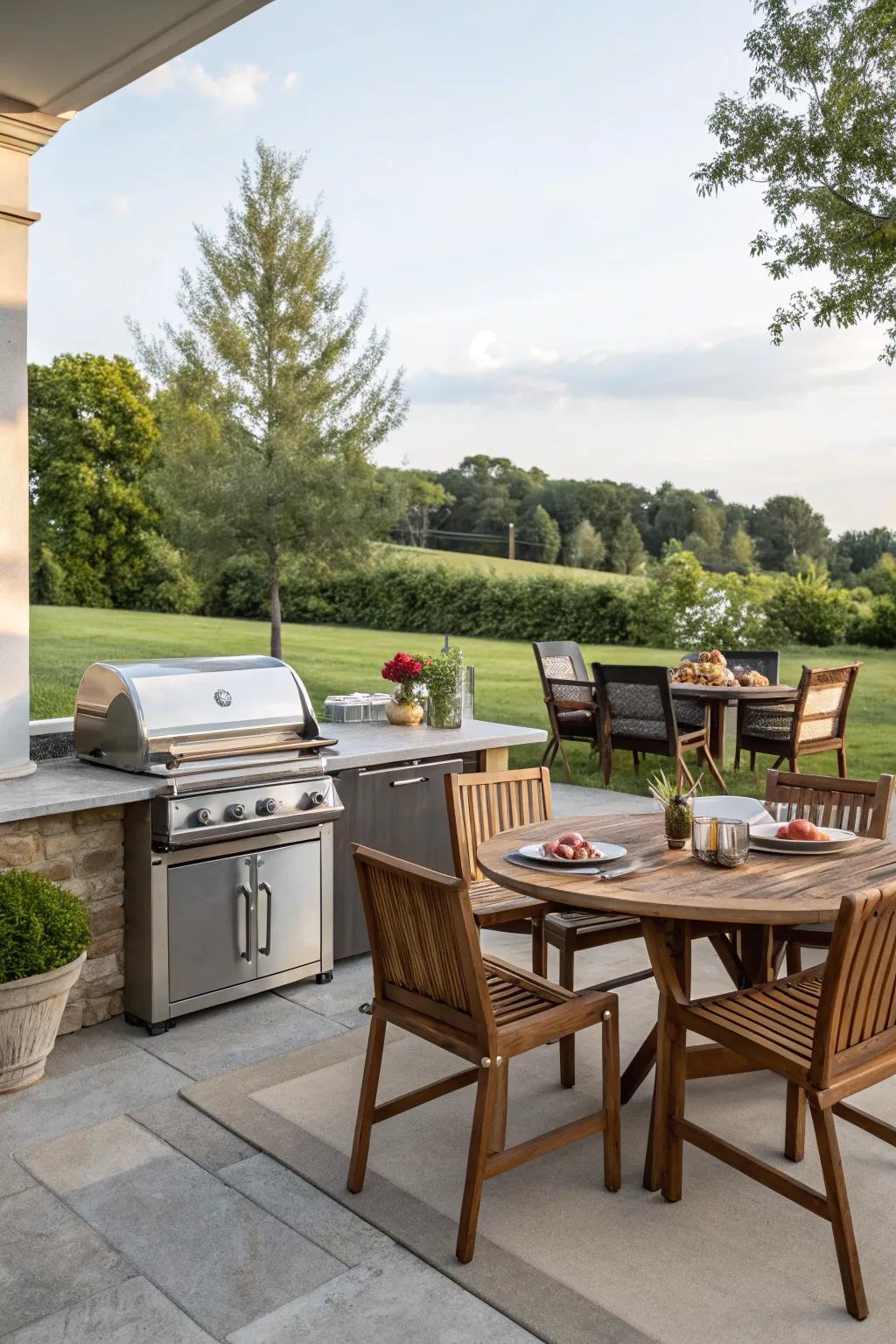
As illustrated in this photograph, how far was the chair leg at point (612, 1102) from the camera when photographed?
8.18ft

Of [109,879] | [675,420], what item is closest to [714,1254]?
[109,879]

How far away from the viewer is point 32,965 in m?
2.92

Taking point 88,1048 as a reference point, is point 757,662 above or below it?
above

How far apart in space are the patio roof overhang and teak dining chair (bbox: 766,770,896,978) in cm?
271

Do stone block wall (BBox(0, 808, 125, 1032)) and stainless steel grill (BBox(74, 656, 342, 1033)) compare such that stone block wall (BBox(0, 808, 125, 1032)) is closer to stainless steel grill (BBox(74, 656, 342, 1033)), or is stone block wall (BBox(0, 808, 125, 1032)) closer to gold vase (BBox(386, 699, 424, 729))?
stainless steel grill (BBox(74, 656, 342, 1033))

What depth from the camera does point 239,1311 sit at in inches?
82.0

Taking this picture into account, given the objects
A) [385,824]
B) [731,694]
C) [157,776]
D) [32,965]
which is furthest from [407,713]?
[731,694]

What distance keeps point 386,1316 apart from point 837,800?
6.66ft

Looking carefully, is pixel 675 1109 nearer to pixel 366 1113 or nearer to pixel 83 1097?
pixel 366 1113

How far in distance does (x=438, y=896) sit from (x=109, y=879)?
165cm

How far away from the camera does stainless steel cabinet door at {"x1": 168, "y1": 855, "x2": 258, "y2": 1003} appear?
3.42 meters

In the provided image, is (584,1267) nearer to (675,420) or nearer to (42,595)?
(42,595)

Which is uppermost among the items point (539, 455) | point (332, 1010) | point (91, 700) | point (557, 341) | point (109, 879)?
point (557, 341)

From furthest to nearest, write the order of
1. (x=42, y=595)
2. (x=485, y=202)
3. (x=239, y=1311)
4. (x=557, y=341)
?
(x=557, y=341) → (x=485, y=202) → (x=42, y=595) → (x=239, y=1311)
